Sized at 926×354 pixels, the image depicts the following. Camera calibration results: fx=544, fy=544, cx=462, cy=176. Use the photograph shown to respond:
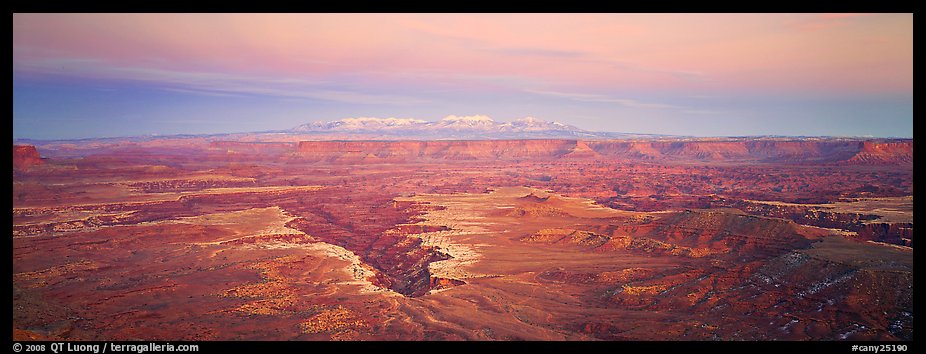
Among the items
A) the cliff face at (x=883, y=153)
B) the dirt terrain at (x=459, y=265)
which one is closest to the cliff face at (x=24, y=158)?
the dirt terrain at (x=459, y=265)

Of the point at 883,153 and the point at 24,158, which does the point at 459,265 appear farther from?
the point at 883,153

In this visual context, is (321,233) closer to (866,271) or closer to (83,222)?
(83,222)

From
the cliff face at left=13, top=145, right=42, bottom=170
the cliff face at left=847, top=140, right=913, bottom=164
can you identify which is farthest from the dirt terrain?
the cliff face at left=847, top=140, right=913, bottom=164

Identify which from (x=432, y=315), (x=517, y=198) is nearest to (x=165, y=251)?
(x=432, y=315)

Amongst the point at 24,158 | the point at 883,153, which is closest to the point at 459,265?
the point at 24,158

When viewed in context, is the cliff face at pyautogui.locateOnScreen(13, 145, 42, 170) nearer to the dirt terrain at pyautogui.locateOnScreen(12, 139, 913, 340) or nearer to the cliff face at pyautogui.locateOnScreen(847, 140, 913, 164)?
the dirt terrain at pyautogui.locateOnScreen(12, 139, 913, 340)

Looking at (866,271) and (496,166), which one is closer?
(866,271)
